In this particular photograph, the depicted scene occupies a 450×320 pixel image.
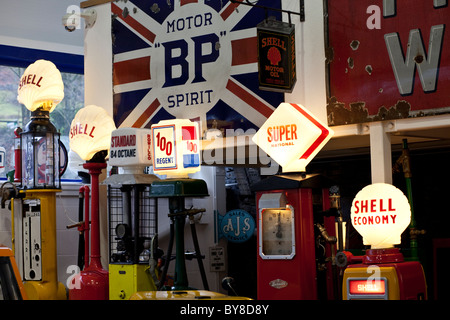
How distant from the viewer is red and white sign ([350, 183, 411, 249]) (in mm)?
6191

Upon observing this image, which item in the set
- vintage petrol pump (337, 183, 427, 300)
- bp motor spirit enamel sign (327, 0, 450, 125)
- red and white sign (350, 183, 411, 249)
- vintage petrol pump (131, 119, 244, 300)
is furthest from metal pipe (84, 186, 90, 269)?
red and white sign (350, 183, 411, 249)

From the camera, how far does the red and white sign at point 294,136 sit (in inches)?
260

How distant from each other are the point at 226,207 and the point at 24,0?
3952 mm

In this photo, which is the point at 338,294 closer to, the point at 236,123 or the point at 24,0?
the point at 236,123

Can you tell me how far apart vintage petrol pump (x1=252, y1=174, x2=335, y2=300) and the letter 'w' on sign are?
1119 millimetres

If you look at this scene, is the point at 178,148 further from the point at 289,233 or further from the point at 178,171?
the point at 289,233

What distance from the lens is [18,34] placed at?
10820mm

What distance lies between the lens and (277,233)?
6711 mm

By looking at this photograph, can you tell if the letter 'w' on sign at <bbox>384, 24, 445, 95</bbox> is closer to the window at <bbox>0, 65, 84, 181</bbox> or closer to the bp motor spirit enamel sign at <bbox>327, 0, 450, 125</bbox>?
the bp motor spirit enamel sign at <bbox>327, 0, 450, 125</bbox>

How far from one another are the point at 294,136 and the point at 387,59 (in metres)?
1.08

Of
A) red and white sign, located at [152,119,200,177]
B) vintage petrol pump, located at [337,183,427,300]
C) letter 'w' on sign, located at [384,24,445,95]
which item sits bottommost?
vintage petrol pump, located at [337,183,427,300]

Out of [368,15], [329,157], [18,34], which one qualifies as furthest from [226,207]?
[368,15]

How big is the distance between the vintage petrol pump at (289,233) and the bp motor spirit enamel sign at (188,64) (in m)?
1.33

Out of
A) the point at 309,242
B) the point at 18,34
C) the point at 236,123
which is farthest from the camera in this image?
the point at 18,34
